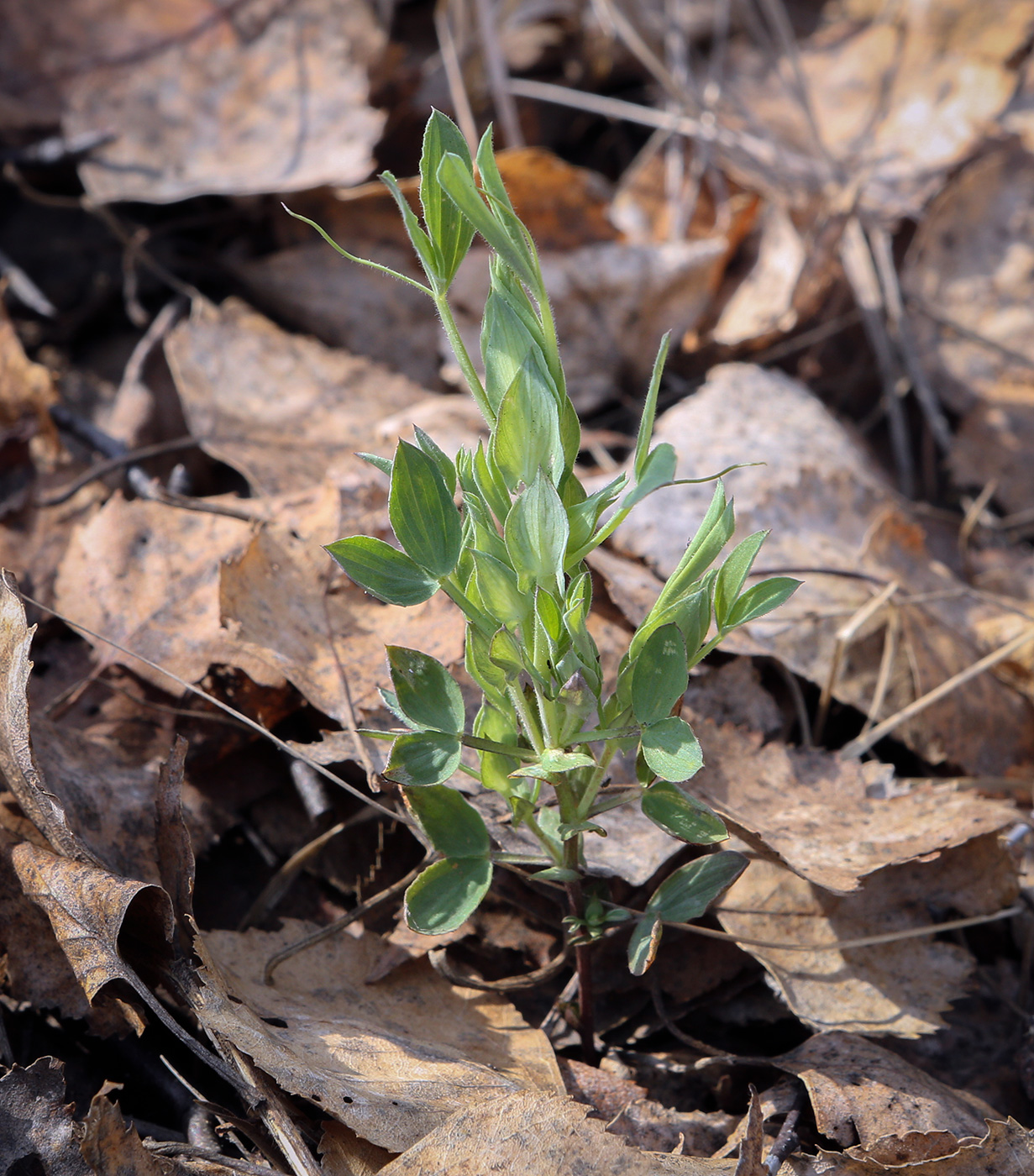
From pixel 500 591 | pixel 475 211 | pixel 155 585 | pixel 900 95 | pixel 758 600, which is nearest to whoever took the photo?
pixel 475 211

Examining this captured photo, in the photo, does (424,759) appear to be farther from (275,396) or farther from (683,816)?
(275,396)

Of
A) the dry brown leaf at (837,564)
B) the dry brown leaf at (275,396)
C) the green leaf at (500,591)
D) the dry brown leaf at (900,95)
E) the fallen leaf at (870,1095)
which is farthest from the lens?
the dry brown leaf at (900,95)

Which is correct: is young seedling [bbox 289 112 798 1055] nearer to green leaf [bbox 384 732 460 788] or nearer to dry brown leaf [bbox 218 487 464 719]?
green leaf [bbox 384 732 460 788]

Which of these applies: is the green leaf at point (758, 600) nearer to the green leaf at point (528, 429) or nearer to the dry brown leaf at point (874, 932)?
the green leaf at point (528, 429)

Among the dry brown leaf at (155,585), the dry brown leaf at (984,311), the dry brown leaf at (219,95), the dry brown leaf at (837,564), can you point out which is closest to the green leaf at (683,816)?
the dry brown leaf at (837,564)

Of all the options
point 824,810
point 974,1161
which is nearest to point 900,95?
point 824,810

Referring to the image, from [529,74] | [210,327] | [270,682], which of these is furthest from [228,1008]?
[529,74]

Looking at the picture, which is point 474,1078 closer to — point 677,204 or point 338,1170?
point 338,1170
